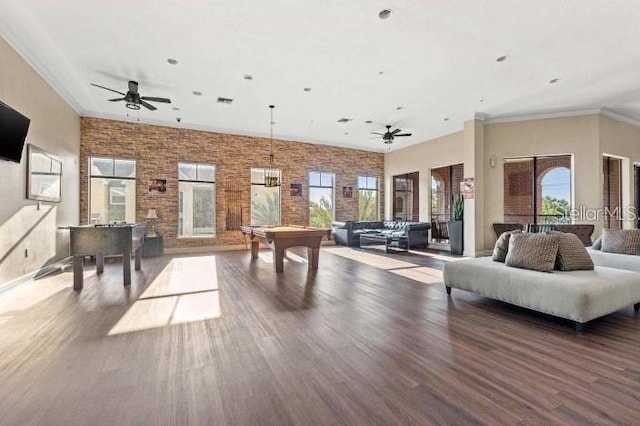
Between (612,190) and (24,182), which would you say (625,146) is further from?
(24,182)

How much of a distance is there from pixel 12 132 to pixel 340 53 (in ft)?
15.1

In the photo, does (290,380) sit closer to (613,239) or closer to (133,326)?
(133,326)

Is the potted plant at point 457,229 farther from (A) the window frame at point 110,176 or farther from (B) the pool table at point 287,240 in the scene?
(A) the window frame at point 110,176

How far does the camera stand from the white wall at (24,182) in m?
4.12

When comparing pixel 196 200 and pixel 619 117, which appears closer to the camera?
pixel 619 117

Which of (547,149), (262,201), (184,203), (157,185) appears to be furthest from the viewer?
(262,201)

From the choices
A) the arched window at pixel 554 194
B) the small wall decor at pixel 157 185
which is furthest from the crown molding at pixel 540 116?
the small wall decor at pixel 157 185

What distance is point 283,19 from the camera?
376cm

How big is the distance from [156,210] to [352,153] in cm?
638

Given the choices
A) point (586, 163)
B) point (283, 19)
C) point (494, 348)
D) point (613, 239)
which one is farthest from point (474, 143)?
point (494, 348)

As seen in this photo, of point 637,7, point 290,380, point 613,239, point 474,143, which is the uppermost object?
point 637,7

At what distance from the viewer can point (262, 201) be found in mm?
9305

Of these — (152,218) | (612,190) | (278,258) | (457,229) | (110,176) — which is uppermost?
(110,176)

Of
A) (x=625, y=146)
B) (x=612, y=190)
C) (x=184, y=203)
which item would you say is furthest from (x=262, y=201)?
(x=625, y=146)
